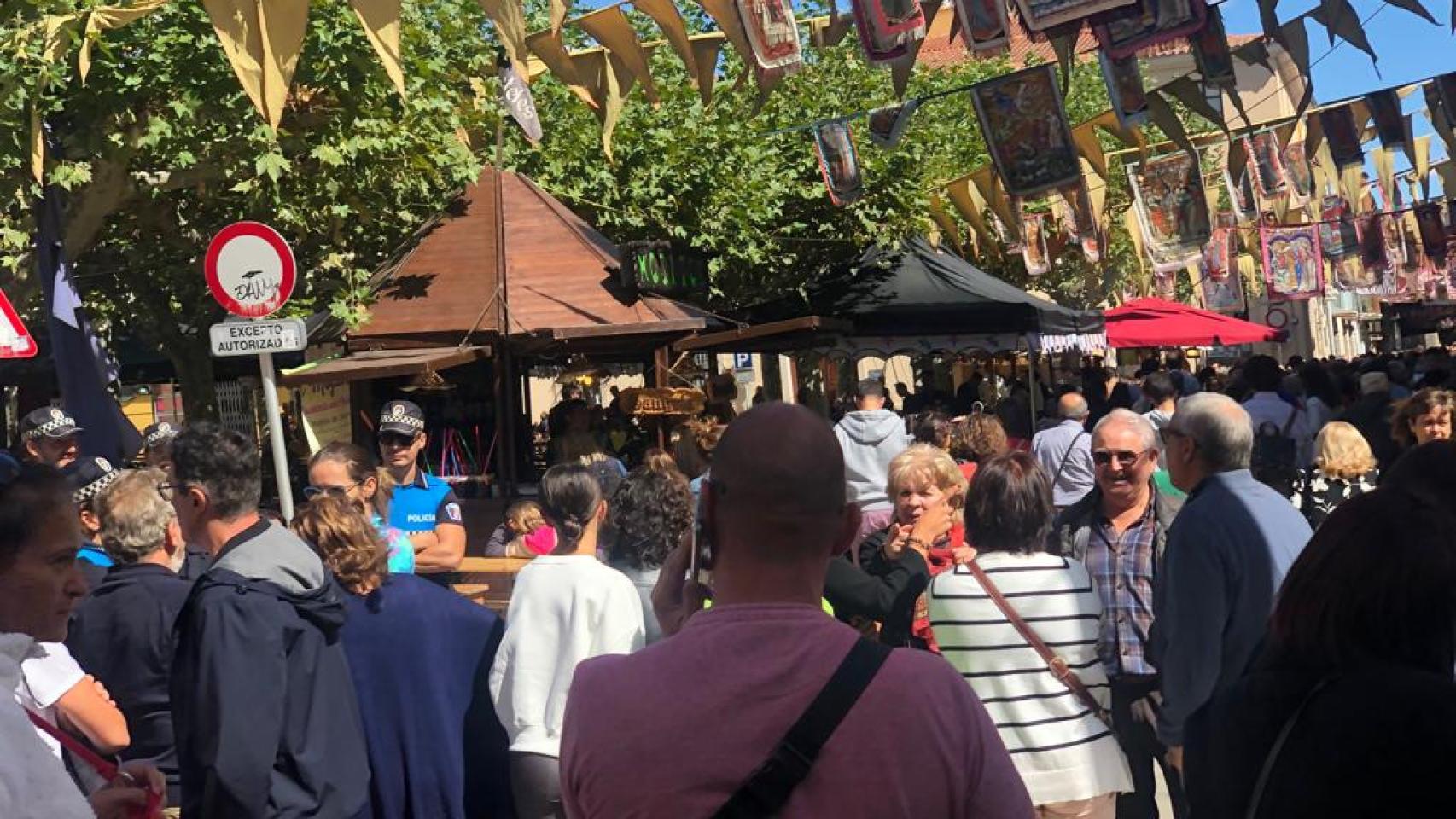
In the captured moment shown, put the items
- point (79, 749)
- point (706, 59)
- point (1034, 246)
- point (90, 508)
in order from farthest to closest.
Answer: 1. point (1034, 246)
2. point (706, 59)
3. point (90, 508)
4. point (79, 749)

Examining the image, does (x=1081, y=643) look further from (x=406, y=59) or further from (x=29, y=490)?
(x=406, y=59)

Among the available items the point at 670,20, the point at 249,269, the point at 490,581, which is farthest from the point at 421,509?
the point at 670,20

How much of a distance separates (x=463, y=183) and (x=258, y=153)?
195 centimetres

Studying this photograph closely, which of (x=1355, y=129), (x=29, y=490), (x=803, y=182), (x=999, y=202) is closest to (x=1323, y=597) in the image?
(x=29, y=490)

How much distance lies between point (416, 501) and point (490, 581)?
2.26ft

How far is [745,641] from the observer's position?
203cm

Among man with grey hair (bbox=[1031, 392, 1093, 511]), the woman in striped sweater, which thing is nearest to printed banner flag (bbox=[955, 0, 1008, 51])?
man with grey hair (bbox=[1031, 392, 1093, 511])

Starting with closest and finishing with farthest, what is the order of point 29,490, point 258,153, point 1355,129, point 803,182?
point 29,490, point 258,153, point 1355,129, point 803,182

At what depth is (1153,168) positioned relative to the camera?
16734mm

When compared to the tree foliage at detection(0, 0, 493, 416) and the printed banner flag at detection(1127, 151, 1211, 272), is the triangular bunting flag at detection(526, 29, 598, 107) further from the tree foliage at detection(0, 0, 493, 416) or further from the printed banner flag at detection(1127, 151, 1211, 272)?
the printed banner flag at detection(1127, 151, 1211, 272)

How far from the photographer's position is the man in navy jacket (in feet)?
12.6

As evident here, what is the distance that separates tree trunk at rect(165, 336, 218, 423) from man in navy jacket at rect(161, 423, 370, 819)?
1028cm

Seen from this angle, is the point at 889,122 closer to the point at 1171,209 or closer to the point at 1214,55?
the point at 1214,55

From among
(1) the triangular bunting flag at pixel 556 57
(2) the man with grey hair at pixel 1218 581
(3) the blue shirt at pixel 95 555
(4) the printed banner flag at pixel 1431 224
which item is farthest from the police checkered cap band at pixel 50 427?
(4) the printed banner flag at pixel 1431 224
